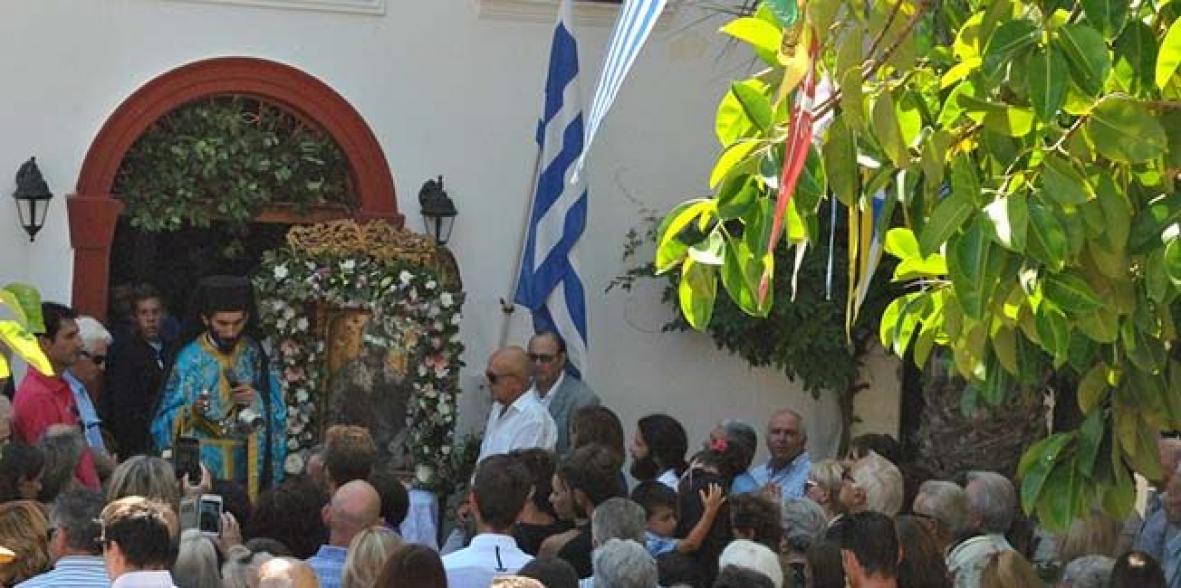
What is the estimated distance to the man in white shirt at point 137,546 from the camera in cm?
683

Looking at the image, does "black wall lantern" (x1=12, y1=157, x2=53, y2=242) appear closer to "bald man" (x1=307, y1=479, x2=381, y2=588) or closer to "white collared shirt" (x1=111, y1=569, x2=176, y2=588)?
"bald man" (x1=307, y1=479, x2=381, y2=588)

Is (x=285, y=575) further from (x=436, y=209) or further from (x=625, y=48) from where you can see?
(x=436, y=209)

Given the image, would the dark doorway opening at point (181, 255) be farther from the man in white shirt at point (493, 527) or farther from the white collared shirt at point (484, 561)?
the white collared shirt at point (484, 561)

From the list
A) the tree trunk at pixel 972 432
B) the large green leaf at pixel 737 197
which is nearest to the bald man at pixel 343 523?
the large green leaf at pixel 737 197

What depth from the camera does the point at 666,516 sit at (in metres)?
9.03

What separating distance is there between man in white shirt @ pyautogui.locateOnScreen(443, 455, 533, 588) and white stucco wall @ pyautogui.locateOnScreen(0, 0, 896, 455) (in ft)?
15.0

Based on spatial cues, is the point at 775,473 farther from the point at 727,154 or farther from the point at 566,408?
the point at 727,154

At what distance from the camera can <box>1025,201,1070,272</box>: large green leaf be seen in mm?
5074

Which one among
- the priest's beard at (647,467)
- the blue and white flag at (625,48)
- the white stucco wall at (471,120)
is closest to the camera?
the blue and white flag at (625,48)

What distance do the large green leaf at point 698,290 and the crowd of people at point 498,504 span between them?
4.09 feet

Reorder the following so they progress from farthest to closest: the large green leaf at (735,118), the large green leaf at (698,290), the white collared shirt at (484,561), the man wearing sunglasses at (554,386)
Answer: the man wearing sunglasses at (554,386), the white collared shirt at (484,561), the large green leaf at (735,118), the large green leaf at (698,290)

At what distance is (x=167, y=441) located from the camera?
1142 centimetres

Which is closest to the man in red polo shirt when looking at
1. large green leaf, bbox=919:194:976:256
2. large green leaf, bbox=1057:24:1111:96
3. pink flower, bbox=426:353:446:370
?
pink flower, bbox=426:353:446:370

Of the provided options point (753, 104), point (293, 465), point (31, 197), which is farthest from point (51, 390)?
point (753, 104)
